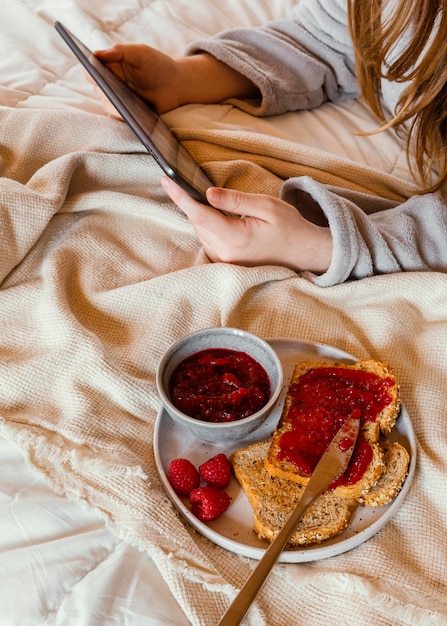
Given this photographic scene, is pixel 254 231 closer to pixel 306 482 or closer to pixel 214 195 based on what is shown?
pixel 214 195

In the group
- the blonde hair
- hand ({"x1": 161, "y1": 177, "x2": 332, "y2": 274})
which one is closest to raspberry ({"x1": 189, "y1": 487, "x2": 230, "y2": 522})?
hand ({"x1": 161, "y1": 177, "x2": 332, "y2": 274})

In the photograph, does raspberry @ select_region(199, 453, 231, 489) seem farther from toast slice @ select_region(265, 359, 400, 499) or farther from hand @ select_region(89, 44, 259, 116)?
hand @ select_region(89, 44, 259, 116)

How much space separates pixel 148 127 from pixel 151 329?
1.11 ft

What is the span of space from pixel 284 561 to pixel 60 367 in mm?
393

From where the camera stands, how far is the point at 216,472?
2.48 feet

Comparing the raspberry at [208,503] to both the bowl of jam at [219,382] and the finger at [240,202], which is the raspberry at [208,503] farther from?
the finger at [240,202]

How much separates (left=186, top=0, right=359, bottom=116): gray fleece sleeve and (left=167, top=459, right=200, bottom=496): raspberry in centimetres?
89

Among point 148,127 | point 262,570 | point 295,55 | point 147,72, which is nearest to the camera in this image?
point 262,570

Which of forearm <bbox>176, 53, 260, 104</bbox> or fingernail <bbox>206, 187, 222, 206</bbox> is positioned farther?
forearm <bbox>176, 53, 260, 104</bbox>

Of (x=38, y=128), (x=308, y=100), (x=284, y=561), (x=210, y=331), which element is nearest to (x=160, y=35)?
(x=308, y=100)

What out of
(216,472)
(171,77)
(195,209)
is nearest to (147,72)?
(171,77)

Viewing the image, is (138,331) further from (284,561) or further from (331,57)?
(331,57)

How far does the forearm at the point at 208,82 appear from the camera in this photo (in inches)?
53.4

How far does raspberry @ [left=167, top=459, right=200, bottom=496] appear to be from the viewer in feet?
2.46
